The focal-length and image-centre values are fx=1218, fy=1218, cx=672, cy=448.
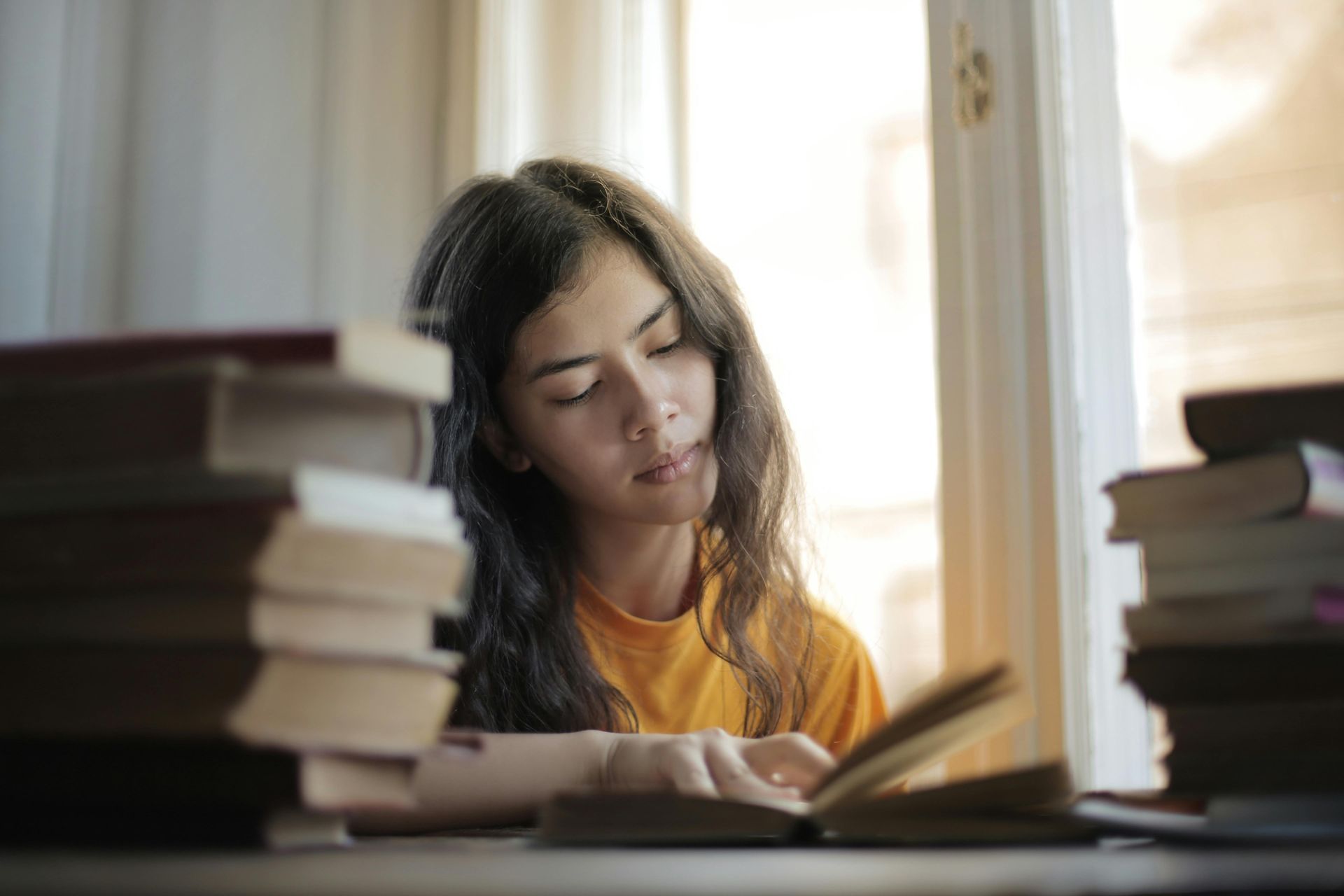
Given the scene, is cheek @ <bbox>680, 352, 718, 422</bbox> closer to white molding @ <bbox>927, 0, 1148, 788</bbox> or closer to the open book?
white molding @ <bbox>927, 0, 1148, 788</bbox>

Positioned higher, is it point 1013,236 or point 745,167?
point 745,167

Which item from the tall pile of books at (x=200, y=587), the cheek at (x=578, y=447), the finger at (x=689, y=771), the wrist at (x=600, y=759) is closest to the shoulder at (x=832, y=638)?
the cheek at (x=578, y=447)

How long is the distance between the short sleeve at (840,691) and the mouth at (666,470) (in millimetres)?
276

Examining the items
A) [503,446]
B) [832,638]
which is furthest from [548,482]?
[832,638]

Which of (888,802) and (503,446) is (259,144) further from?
(888,802)

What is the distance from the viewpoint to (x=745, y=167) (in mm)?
1786

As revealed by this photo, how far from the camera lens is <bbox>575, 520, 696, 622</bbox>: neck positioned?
1.37m

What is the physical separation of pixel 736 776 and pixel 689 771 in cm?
3

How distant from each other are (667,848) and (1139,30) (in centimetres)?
112

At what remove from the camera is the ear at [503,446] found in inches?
49.6

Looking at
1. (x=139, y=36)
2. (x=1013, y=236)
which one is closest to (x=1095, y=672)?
(x=1013, y=236)

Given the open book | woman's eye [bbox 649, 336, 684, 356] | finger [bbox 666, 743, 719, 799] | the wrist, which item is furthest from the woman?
the open book

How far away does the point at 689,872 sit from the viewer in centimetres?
36

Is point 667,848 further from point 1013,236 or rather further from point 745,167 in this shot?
point 745,167
